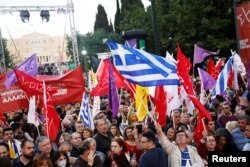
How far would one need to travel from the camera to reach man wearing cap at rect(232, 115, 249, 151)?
7250 mm

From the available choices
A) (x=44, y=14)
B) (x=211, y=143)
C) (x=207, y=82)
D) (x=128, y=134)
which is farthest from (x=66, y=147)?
(x=44, y=14)

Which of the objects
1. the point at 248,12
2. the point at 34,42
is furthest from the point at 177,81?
the point at 34,42

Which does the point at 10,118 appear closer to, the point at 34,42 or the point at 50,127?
the point at 50,127

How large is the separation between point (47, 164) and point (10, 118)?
8461mm

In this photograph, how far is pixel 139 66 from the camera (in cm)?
764

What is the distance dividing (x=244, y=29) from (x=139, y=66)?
9.49m

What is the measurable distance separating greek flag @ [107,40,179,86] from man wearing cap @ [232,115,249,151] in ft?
4.80

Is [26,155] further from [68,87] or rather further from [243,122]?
[68,87]

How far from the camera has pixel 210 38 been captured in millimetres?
24703

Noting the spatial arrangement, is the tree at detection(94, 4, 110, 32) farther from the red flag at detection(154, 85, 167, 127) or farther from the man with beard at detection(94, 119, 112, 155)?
the man with beard at detection(94, 119, 112, 155)

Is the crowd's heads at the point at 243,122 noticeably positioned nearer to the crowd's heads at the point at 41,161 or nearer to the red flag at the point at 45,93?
the red flag at the point at 45,93

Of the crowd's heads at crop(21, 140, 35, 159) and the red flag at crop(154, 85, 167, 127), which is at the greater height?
the red flag at crop(154, 85, 167, 127)

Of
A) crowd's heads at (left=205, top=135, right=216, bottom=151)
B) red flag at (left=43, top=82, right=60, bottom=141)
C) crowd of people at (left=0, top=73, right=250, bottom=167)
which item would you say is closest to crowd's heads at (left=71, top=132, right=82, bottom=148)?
crowd of people at (left=0, top=73, right=250, bottom=167)

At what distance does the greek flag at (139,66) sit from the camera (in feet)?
24.8
